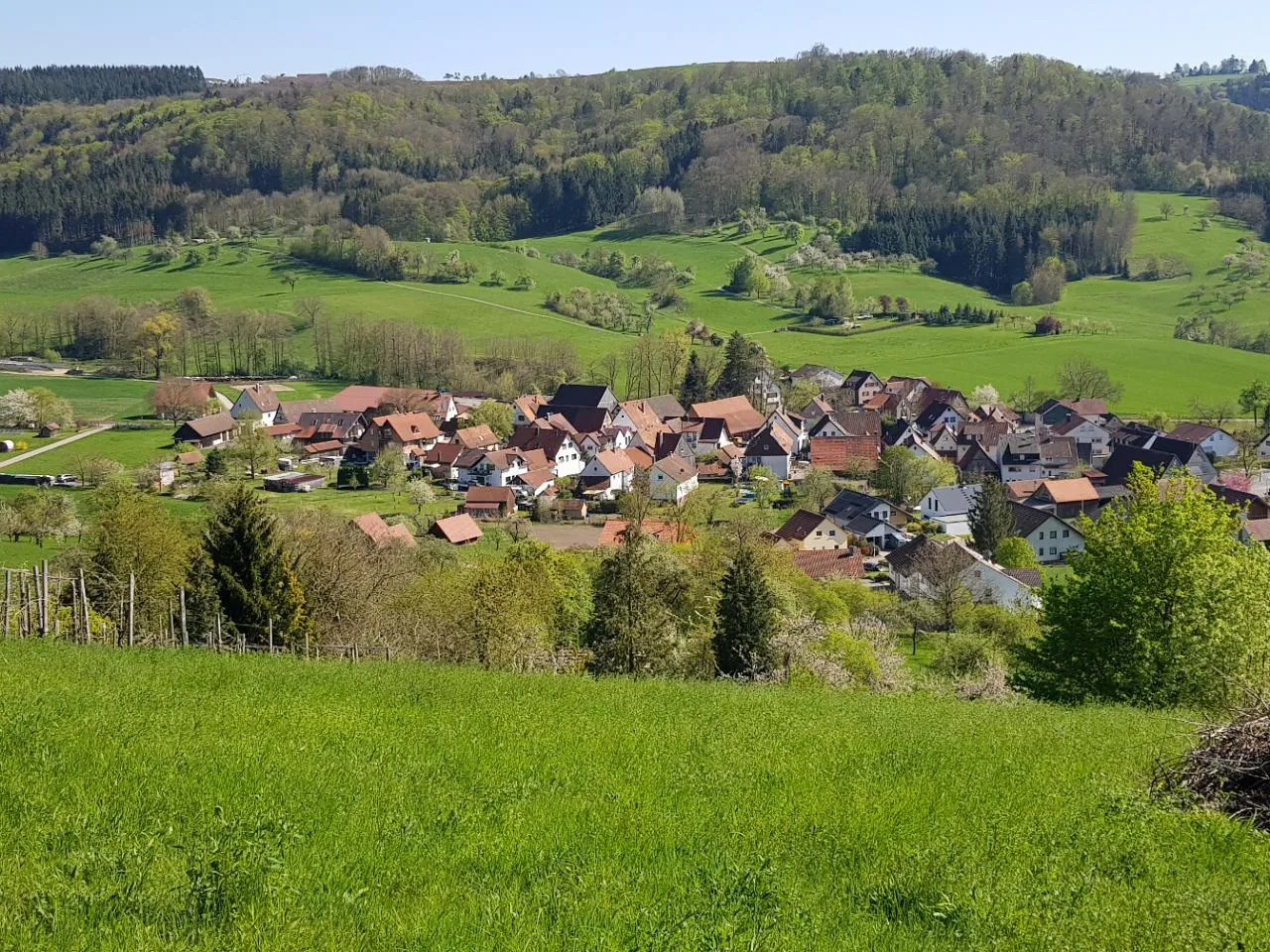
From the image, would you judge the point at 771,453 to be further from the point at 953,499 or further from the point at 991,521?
the point at 991,521

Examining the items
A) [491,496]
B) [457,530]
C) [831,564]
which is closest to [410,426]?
[491,496]

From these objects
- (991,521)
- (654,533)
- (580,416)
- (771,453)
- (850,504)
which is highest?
(654,533)

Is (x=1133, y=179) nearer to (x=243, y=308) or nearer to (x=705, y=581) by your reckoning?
(x=243, y=308)

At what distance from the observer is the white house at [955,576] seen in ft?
151

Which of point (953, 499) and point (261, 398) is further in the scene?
point (261, 398)

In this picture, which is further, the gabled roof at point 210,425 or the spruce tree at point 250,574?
the gabled roof at point 210,425

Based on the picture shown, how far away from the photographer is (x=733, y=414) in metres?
89.6

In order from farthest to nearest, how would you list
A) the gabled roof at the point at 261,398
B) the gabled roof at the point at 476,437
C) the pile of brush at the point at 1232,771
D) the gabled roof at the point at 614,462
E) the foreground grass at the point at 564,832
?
the gabled roof at the point at 261,398, the gabled roof at the point at 476,437, the gabled roof at the point at 614,462, the pile of brush at the point at 1232,771, the foreground grass at the point at 564,832

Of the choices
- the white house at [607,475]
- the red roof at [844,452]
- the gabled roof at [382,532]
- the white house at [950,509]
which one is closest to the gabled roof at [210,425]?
the white house at [607,475]

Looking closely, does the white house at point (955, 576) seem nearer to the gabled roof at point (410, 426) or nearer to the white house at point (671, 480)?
the white house at point (671, 480)

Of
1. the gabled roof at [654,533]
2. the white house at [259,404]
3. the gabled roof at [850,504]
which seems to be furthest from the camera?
the white house at [259,404]

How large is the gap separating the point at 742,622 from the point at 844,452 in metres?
51.6

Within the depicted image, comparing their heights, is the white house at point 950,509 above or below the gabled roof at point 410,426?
below

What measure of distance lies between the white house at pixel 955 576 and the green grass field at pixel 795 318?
53.0 metres
